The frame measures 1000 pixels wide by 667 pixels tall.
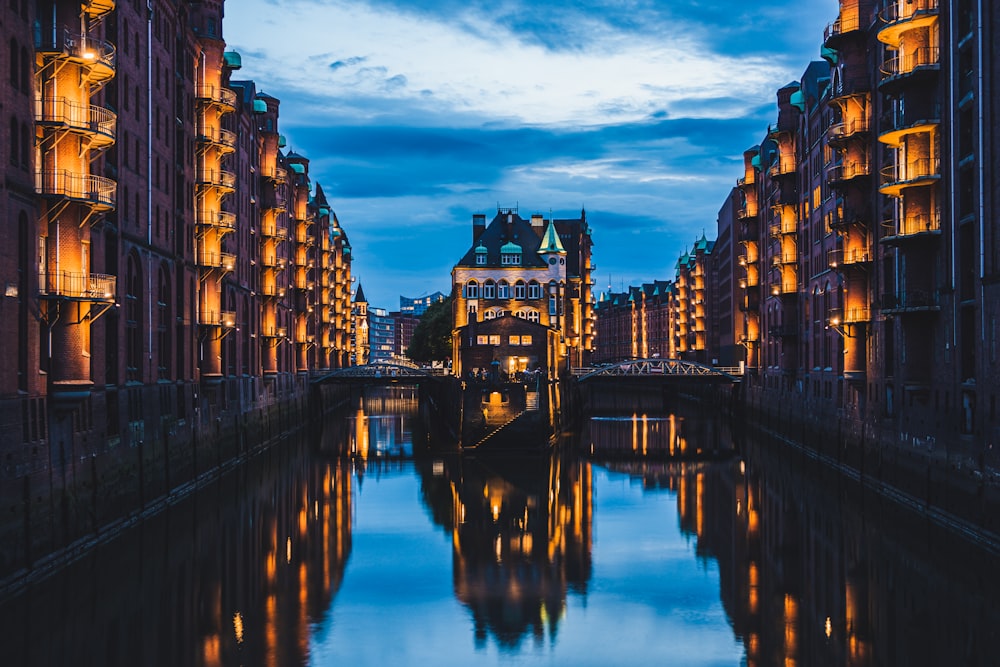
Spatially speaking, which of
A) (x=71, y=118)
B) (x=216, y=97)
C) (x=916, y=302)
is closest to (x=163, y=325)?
(x=216, y=97)

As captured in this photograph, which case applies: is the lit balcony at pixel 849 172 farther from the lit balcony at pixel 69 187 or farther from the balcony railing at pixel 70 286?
the balcony railing at pixel 70 286

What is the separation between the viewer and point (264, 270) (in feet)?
258

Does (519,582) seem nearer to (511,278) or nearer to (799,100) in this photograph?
(799,100)

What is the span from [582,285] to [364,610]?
4897 inches

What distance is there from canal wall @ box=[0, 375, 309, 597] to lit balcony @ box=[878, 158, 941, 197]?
98.7 feet

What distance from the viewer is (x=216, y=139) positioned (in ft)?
188

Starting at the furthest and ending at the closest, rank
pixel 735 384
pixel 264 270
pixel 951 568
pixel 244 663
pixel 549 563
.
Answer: pixel 735 384 < pixel 264 270 < pixel 549 563 < pixel 951 568 < pixel 244 663

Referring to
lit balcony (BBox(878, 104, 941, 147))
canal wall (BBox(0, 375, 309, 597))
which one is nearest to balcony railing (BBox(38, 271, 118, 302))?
canal wall (BBox(0, 375, 309, 597))

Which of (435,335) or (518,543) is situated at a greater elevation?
(435,335)

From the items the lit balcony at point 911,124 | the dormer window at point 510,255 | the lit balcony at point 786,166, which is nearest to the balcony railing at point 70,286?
the lit balcony at point 911,124

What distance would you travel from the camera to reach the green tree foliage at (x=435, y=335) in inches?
5261

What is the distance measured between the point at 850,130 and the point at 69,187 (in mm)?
35461

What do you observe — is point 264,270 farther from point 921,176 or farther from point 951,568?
point 951,568

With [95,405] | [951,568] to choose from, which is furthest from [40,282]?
[951,568]
